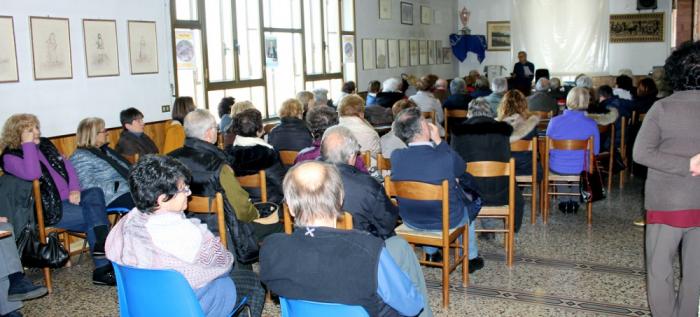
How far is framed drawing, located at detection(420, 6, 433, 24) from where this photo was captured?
44.2ft

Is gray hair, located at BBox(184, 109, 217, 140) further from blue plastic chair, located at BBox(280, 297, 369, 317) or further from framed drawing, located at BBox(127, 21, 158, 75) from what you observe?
framed drawing, located at BBox(127, 21, 158, 75)

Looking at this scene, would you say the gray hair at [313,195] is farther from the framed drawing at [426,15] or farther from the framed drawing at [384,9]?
the framed drawing at [426,15]

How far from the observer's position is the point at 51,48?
5.76m

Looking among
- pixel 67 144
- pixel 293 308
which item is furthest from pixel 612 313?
pixel 67 144

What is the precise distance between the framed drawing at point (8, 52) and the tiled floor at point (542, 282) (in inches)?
63.0

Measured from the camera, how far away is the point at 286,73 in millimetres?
9266

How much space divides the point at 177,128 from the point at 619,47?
35.2 ft

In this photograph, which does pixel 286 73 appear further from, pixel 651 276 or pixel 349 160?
pixel 651 276

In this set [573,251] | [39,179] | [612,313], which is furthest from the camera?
[573,251]

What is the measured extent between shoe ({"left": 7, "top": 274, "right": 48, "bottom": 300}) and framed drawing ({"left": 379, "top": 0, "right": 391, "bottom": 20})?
27.7 feet

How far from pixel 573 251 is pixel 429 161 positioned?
1.83 metres

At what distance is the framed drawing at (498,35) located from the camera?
14844 millimetres

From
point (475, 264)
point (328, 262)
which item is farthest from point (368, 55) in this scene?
point (328, 262)

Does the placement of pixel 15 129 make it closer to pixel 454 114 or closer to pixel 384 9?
pixel 454 114
